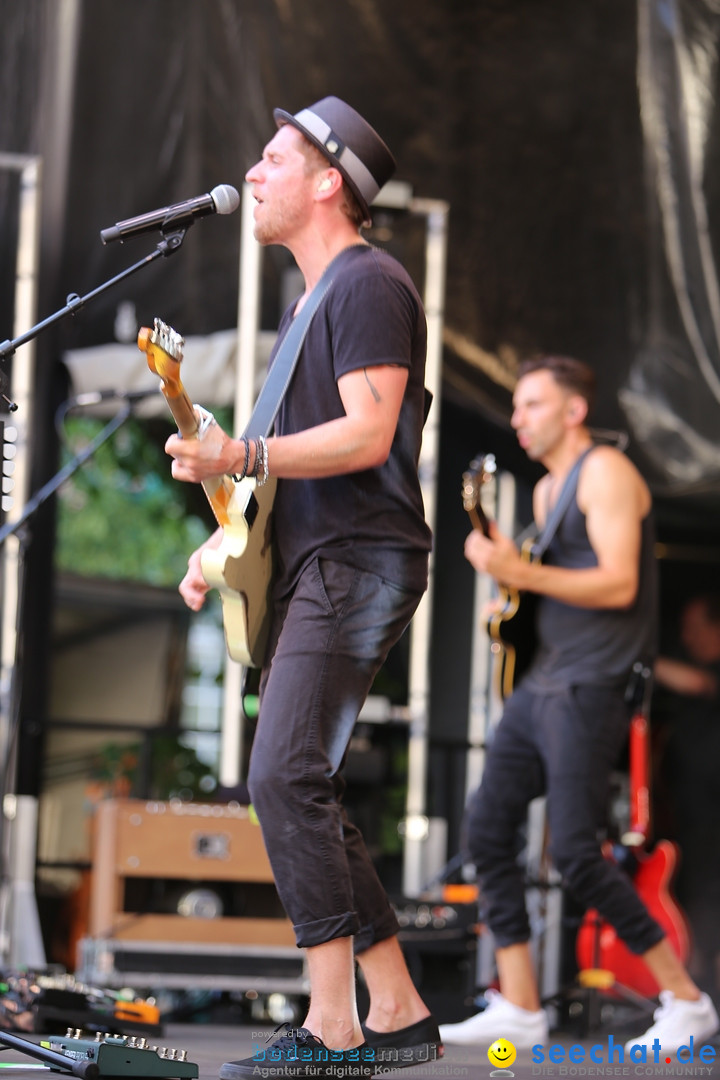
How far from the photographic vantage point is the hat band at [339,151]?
2887 millimetres

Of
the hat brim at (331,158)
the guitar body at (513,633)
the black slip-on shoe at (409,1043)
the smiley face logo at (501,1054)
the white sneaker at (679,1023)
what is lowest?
the white sneaker at (679,1023)

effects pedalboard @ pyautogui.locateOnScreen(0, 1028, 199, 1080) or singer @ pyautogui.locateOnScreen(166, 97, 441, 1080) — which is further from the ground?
singer @ pyautogui.locateOnScreen(166, 97, 441, 1080)

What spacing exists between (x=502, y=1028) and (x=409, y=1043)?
1300 mm

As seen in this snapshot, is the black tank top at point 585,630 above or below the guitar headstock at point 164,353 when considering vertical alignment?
below

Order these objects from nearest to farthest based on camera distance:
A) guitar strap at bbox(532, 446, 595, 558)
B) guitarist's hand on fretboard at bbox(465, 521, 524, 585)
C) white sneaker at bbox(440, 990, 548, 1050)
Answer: white sneaker at bbox(440, 990, 548, 1050) < guitarist's hand on fretboard at bbox(465, 521, 524, 585) < guitar strap at bbox(532, 446, 595, 558)

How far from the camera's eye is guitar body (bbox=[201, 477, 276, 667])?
2.75 meters

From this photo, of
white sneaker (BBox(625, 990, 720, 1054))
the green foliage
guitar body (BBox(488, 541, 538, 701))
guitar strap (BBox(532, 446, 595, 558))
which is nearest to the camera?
white sneaker (BBox(625, 990, 720, 1054))

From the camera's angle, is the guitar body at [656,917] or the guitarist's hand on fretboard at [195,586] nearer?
the guitarist's hand on fretboard at [195,586]

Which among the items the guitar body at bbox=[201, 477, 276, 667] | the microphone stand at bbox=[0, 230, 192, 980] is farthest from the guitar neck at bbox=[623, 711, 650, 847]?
the guitar body at bbox=[201, 477, 276, 667]

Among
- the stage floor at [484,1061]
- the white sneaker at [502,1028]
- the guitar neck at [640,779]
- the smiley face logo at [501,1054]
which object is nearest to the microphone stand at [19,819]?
the stage floor at [484,1061]

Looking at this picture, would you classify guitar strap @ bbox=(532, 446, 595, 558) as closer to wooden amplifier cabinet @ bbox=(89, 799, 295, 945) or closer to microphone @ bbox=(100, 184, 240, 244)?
wooden amplifier cabinet @ bbox=(89, 799, 295, 945)

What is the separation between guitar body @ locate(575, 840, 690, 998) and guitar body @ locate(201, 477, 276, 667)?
7.88ft

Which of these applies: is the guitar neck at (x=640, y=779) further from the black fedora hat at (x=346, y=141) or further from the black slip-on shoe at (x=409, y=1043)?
the black fedora hat at (x=346, y=141)

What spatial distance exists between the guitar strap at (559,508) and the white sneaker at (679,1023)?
1.33 meters
